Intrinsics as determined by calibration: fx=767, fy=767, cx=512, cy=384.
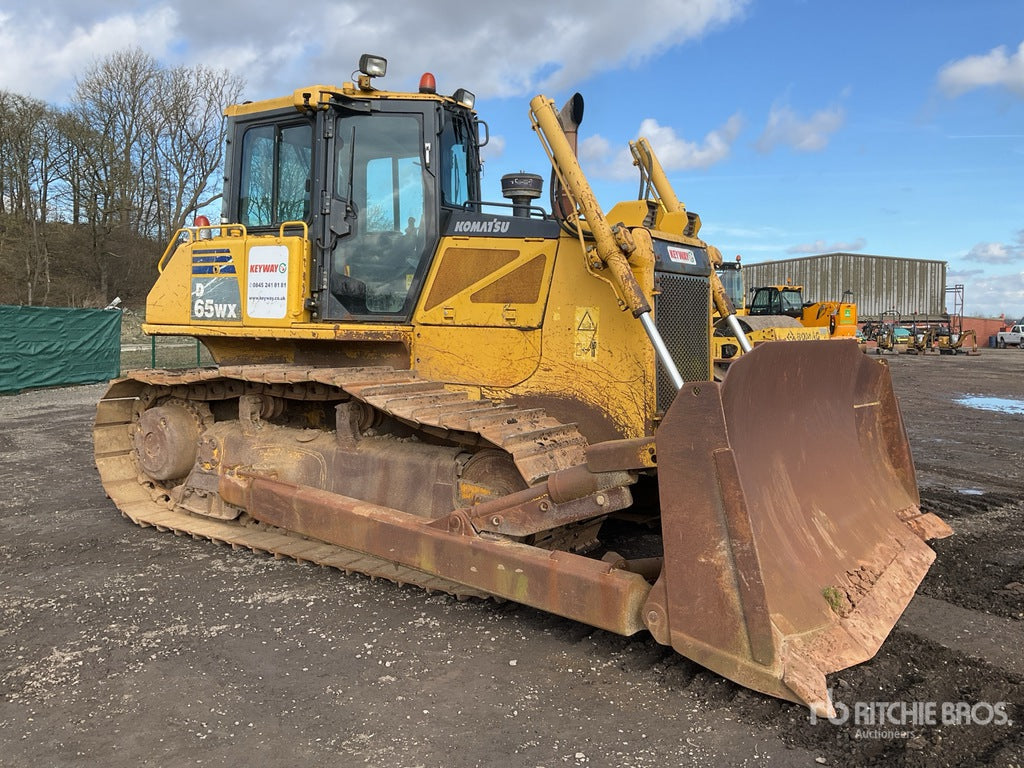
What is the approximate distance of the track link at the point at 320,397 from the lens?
4.26 m

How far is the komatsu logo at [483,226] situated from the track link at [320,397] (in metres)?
1.03

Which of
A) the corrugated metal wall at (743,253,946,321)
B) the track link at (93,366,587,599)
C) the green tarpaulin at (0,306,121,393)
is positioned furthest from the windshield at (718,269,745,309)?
the corrugated metal wall at (743,253,946,321)

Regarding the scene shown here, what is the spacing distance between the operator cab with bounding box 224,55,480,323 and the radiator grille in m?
1.61

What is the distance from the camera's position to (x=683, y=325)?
4816 mm

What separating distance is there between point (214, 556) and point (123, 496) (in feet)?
4.51

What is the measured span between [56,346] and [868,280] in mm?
48355

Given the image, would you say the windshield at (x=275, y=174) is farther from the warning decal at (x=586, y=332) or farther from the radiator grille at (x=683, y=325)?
the radiator grille at (x=683, y=325)

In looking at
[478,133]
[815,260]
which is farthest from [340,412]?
[815,260]

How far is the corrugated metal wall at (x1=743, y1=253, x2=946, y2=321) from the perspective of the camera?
50031 millimetres

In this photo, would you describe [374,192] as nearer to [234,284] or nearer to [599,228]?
[234,284]

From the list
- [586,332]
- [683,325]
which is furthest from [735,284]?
[586,332]

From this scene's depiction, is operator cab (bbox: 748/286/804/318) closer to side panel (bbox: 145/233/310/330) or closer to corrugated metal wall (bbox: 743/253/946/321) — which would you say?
corrugated metal wall (bbox: 743/253/946/321)

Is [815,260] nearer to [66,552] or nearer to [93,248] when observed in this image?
[93,248]

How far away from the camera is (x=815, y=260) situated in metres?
50.0
